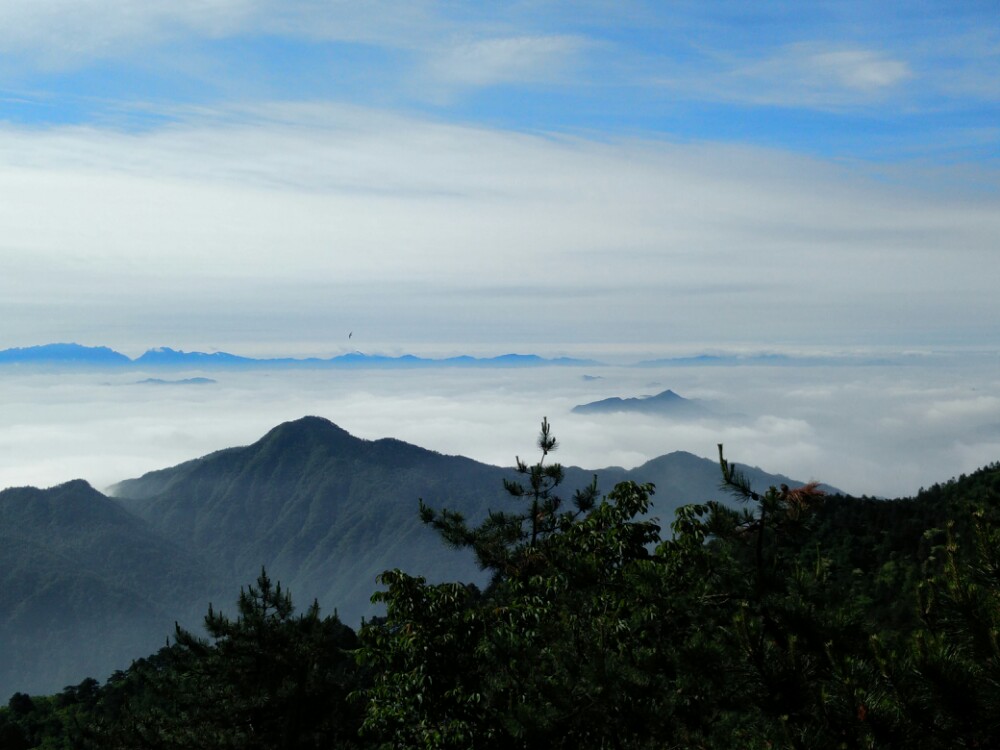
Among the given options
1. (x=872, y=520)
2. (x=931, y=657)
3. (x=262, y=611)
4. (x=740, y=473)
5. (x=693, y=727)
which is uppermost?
(x=740, y=473)

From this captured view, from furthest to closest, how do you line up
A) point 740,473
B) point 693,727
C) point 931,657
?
point 693,727 → point 740,473 → point 931,657

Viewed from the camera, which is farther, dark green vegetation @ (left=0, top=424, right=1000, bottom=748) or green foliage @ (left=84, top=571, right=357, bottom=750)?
green foliage @ (left=84, top=571, right=357, bottom=750)

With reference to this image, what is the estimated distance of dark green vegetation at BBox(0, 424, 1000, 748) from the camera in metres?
8.31

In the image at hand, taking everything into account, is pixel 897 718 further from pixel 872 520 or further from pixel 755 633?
pixel 872 520

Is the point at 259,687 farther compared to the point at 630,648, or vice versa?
the point at 259,687

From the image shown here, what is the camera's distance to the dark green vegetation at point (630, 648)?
27.3ft

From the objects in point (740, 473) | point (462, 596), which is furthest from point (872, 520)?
point (740, 473)

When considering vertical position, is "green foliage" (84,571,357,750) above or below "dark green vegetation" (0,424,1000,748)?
below

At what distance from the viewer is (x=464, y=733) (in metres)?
14.7

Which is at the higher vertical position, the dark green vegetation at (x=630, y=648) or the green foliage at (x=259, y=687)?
the dark green vegetation at (x=630, y=648)

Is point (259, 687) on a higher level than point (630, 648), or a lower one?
lower

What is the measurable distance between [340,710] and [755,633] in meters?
18.3

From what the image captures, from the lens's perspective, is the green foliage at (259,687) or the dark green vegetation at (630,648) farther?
the green foliage at (259,687)

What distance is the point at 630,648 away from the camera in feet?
43.1
